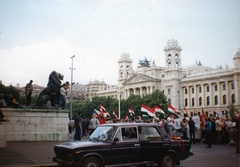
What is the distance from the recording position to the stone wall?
16531 mm

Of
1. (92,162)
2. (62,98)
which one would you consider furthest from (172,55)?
(92,162)

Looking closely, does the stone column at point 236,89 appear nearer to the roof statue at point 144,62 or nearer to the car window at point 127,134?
the roof statue at point 144,62

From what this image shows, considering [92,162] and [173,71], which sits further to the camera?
[173,71]

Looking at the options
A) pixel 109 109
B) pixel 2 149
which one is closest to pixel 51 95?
pixel 2 149

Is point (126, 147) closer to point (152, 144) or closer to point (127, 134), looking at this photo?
point (127, 134)

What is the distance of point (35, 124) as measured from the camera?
17.1m

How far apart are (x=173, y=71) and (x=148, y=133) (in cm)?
8067

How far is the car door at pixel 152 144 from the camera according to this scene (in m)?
8.95

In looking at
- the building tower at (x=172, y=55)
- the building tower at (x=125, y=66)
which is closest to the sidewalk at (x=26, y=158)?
the building tower at (x=172, y=55)

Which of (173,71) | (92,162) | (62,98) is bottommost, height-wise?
(92,162)

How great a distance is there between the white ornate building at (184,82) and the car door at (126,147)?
59466 millimetres

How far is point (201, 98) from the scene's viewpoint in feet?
273

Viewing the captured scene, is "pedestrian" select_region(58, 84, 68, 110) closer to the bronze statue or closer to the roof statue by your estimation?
the bronze statue

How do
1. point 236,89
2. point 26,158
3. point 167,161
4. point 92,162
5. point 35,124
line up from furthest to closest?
point 236,89, point 35,124, point 26,158, point 167,161, point 92,162
